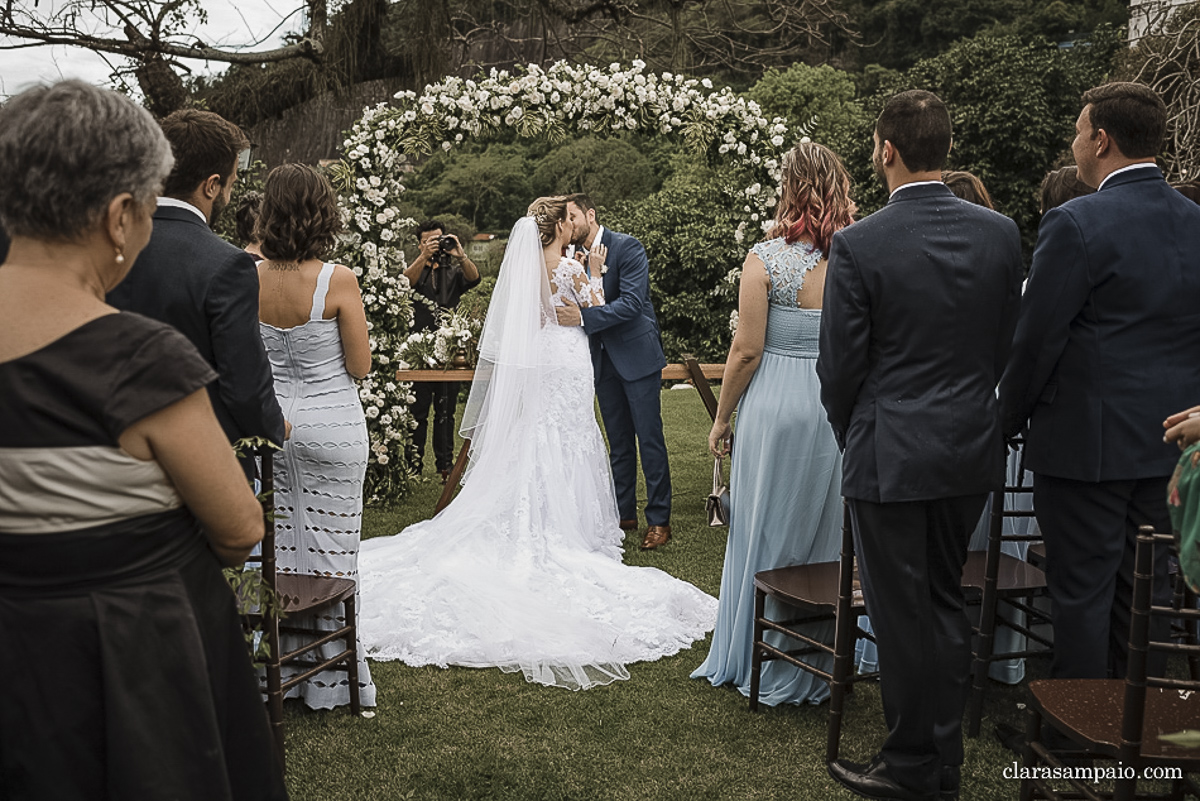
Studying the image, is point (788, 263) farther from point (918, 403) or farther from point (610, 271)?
point (610, 271)

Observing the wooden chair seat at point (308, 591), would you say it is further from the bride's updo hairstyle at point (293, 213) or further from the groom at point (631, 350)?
the groom at point (631, 350)

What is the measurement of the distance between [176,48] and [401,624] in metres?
6.49

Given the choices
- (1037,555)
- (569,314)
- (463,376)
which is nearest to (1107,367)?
(1037,555)

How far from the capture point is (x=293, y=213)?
3721 mm

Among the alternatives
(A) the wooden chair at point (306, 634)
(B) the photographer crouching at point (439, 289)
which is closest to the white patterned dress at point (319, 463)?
(A) the wooden chair at point (306, 634)

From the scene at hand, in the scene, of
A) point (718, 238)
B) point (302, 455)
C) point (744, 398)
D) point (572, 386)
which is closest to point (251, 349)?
point (302, 455)

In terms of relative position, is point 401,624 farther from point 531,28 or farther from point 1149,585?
point 531,28

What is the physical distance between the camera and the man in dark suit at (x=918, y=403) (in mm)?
2883

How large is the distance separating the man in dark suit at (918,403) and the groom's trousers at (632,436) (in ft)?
11.5

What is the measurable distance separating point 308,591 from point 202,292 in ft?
4.17

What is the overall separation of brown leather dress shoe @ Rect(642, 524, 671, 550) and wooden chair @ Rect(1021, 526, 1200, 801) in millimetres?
3742

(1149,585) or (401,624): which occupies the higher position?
(1149,585)

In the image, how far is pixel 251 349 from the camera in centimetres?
299

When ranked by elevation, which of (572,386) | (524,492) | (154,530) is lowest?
(524,492)
